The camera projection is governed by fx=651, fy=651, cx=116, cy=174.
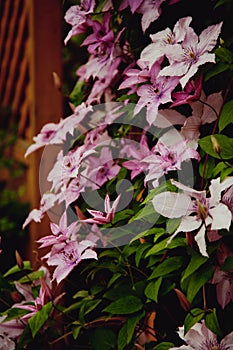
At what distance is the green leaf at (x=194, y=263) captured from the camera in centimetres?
102

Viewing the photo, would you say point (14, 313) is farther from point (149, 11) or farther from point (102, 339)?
point (149, 11)

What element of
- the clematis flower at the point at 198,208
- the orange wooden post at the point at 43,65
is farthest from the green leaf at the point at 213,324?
the orange wooden post at the point at 43,65

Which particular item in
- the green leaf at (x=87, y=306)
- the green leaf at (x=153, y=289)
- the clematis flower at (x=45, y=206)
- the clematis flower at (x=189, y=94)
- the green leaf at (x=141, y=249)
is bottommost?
the green leaf at (x=87, y=306)

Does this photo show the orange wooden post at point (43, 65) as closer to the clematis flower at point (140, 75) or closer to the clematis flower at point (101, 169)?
the clematis flower at point (101, 169)

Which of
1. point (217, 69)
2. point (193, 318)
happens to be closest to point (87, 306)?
point (193, 318)

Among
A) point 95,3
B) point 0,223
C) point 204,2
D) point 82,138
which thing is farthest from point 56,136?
point 0,223

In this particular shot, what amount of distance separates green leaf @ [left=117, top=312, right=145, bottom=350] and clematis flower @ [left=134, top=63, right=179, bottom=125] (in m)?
0.35

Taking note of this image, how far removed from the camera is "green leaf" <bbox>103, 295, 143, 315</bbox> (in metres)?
1.14

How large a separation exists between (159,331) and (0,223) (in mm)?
1558

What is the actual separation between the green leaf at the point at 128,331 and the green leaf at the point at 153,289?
0.20 ft

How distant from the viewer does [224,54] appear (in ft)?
3.64

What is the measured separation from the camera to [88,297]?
1.29 meters

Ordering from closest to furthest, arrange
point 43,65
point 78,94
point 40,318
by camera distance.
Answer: point 40,318, point 78,94, point 43,65

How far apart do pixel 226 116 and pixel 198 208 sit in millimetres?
208
